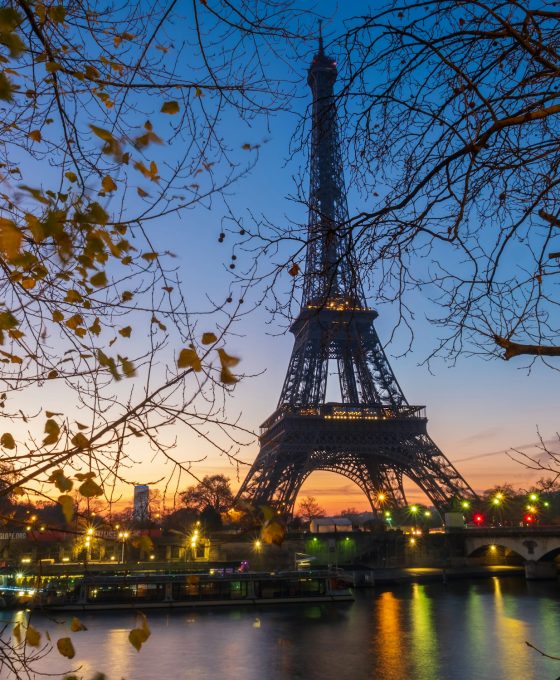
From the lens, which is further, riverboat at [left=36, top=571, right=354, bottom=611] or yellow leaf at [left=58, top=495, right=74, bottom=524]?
riverboat at [left=36, top=571, right=354, bottom=611]

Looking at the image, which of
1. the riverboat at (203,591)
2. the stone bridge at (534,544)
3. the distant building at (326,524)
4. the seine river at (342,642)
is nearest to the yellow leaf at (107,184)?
the seine river at (342,642)

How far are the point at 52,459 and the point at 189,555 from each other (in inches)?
2404

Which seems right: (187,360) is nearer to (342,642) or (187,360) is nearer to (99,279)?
(99,279)

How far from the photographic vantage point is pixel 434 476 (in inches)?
2224

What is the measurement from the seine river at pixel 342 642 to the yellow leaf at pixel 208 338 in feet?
79.4

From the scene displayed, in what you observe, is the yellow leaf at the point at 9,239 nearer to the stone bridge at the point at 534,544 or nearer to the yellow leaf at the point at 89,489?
the yellow leaf at the point at 89,489

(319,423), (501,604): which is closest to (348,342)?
(501,604)

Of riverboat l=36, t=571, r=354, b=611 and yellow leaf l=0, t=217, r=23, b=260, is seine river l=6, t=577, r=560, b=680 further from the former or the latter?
yellow leaf l=0, t=217, r=23, b=260

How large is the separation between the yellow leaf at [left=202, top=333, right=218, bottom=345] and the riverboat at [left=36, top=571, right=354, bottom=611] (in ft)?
138

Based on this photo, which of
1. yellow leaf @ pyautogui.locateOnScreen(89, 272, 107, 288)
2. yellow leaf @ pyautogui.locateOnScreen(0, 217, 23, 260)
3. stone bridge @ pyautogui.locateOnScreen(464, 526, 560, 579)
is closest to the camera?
yellow leaf @ pyautogui.locateOnScreen(0, 217, 23, 260)

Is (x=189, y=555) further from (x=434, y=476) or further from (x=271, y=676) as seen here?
(x=271, y=676)

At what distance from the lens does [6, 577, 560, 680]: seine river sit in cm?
2644

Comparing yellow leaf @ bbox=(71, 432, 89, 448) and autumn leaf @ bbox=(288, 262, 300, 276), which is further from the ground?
autumn leaf @ bbox=(288, 262, 300, 276)

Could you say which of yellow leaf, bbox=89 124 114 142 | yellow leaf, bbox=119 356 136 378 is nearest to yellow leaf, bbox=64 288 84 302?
yellow leaf, bbox=119 356 136 378
